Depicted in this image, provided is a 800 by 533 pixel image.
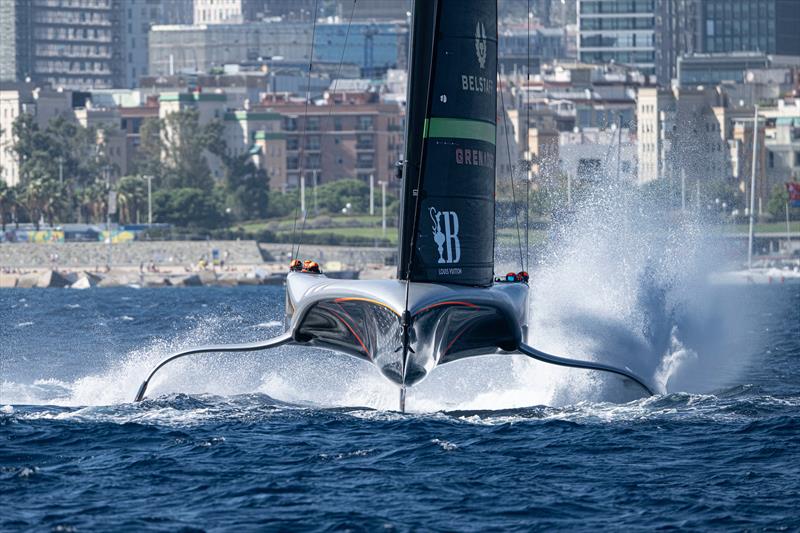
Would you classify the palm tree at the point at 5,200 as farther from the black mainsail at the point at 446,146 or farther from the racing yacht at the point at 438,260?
the black mainsail at the point at 446,146

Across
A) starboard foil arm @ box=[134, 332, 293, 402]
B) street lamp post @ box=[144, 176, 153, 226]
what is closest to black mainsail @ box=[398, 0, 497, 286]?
starboard foil arm @ box=[134, 332, 293, 402]

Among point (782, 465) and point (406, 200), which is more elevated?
point (406, 200)

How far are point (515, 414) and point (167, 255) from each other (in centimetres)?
10167

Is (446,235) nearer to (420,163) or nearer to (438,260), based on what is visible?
(438,260)

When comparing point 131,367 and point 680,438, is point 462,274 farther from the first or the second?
point 131,367

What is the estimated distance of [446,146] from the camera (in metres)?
26.5

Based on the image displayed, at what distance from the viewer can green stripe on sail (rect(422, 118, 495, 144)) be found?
26.4 meters

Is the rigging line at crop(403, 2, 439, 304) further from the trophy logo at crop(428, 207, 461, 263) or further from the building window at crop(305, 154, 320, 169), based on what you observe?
the building window at crop(305, 154, 320, 169)

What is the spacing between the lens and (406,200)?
86.6ft

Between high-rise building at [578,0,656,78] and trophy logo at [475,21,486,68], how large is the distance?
546 feet

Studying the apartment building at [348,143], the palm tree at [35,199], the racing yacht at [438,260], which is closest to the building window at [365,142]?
the apartment building at [348,143]

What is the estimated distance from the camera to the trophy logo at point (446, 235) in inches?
1039

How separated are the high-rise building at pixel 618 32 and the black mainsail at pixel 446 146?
167 meters

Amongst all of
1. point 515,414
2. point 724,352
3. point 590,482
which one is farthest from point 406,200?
point 724,352
